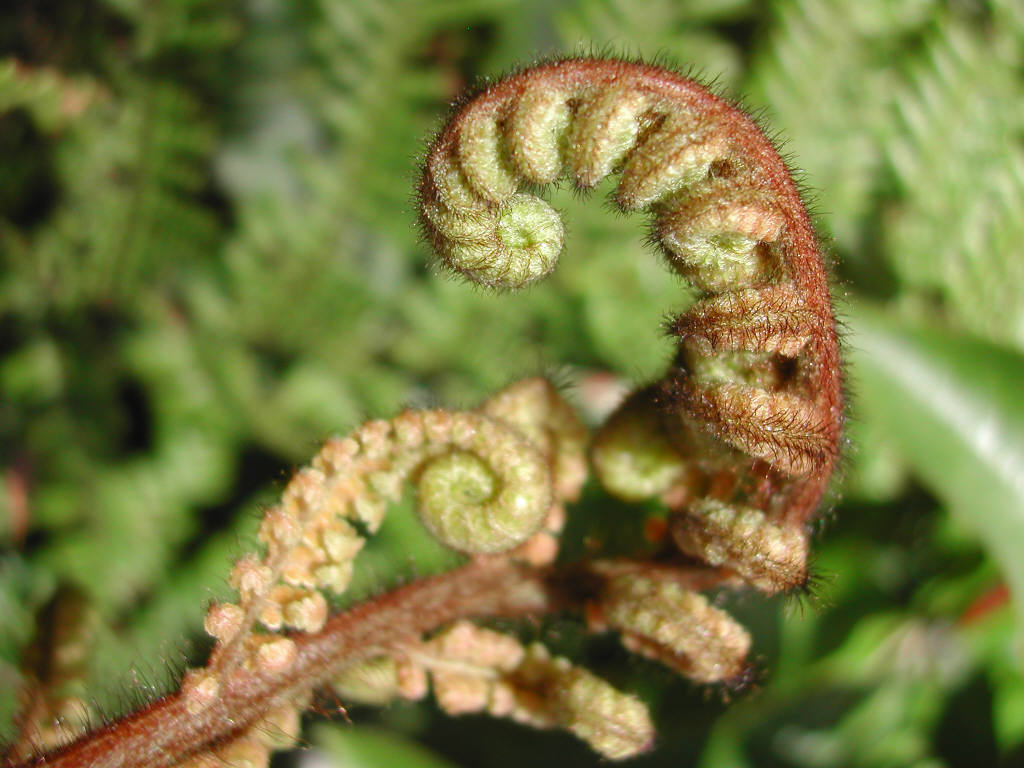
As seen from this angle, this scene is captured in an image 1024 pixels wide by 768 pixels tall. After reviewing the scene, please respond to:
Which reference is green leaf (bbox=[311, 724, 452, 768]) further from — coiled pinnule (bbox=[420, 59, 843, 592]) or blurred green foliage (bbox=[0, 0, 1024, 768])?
coiled pinnule (bbox=[420, 59, 843, 592])

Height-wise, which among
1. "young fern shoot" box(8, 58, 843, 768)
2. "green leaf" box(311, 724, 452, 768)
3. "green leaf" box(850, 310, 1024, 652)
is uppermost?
"green leaf" box(850, 310, 1024, 652)

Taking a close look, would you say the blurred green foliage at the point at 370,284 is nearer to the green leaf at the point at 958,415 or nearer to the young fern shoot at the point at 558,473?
the green leaf at the point at 958,415

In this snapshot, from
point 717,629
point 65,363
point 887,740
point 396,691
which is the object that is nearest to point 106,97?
point 65,363

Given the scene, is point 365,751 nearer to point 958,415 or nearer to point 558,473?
point 558,473

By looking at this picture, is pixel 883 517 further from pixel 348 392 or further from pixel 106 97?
pixel 106 97

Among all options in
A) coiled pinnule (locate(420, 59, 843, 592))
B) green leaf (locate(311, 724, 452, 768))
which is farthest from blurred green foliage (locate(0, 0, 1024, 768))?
coiled pinnule (locate(420, 59, 843, 592))
